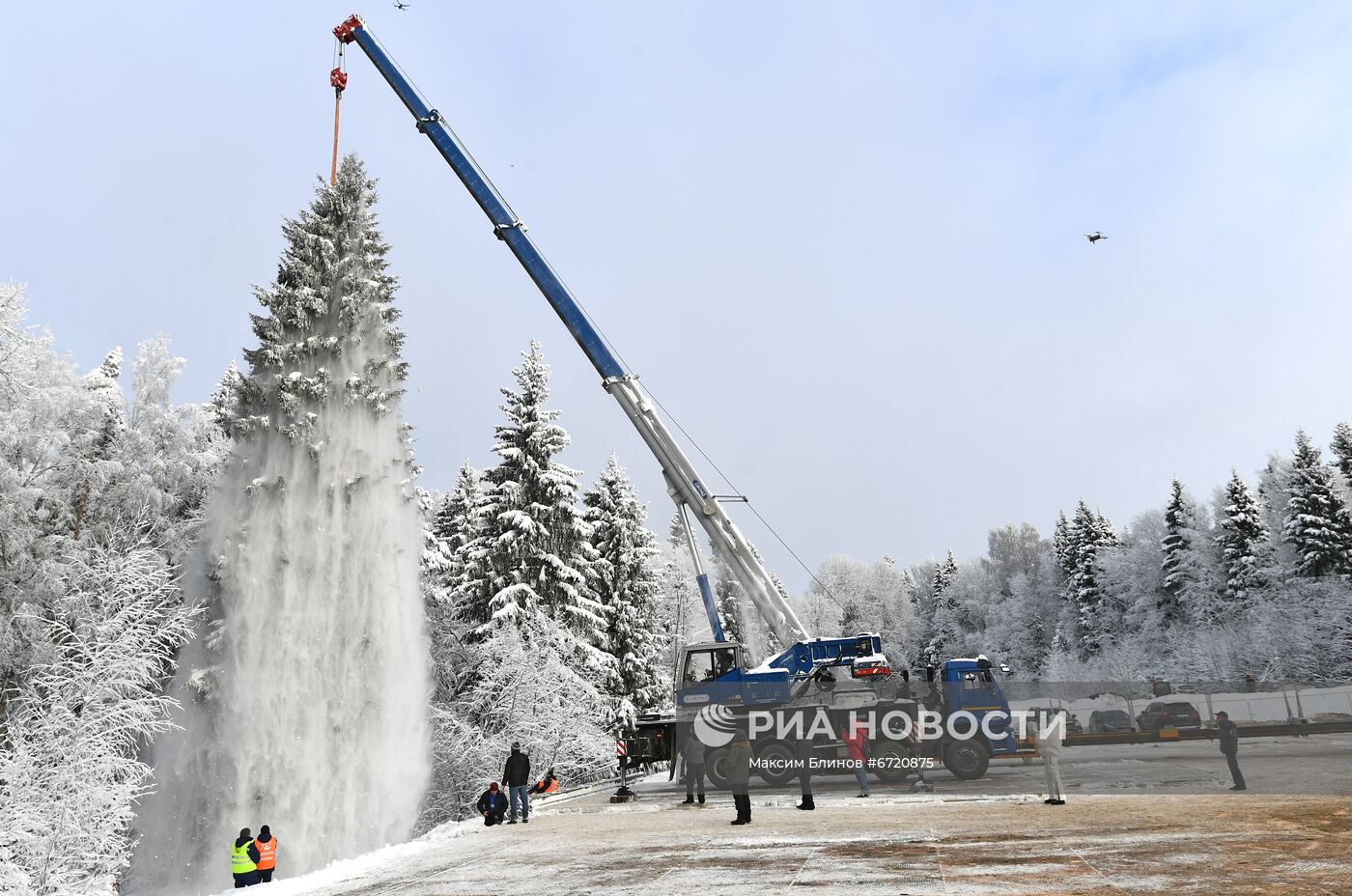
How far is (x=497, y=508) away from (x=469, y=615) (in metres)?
4.58

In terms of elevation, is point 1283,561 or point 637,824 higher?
point 1283,561

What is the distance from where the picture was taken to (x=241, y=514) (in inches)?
1000

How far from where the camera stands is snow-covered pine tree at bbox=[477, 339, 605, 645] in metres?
31.2

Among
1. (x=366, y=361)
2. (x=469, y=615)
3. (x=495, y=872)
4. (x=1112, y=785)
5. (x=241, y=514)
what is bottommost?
(x=1112, y=785)

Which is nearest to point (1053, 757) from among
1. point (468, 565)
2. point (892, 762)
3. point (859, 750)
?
point (859, 750)

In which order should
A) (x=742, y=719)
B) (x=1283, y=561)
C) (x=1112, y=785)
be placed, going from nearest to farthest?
1. (x=1112, y=785)
2. (x=742, y=719)
3. (x=1283, y=561)

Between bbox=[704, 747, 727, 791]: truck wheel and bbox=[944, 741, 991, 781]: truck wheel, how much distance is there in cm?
507

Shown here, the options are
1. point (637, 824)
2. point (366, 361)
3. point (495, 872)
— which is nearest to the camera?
point (495, 872)

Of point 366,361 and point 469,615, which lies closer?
point 366,361

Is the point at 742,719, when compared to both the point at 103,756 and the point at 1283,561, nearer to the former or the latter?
the point at 103,756

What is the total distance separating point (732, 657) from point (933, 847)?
483 inches

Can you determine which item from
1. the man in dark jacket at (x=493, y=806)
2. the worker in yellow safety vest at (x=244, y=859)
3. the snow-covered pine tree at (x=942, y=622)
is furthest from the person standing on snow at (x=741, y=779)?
the snow-covered pine tree at (x=942, y=622)

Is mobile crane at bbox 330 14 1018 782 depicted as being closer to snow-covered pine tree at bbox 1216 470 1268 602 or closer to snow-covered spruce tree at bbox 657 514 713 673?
snow-covered spruce tree at bbox 657 514 713 673

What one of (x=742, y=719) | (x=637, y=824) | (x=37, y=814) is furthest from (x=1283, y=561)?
(x=37, y=814)
